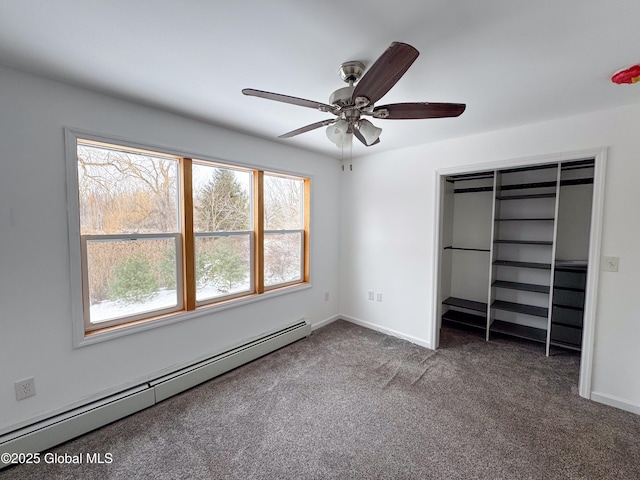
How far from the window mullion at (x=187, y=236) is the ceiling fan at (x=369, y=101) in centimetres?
133

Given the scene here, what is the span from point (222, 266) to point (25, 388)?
61.4 inches

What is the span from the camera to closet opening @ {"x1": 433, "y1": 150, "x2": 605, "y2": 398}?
303 centimetres

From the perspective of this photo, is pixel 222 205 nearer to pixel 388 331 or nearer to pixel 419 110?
pixel 419 110

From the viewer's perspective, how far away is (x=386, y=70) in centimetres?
116

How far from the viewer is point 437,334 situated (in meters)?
3.16

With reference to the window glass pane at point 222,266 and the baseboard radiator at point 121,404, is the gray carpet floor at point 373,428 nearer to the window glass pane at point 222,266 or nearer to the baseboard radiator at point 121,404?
the baseboard radiator at point 121,404

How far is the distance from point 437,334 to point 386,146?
2.33m

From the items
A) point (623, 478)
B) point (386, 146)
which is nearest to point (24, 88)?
point (386, 146)

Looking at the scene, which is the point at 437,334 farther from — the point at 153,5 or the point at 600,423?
the point at 153,5

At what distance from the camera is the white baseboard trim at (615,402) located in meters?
2.10

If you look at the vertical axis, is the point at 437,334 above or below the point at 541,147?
below

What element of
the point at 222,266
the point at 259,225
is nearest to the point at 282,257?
the point at 259,225

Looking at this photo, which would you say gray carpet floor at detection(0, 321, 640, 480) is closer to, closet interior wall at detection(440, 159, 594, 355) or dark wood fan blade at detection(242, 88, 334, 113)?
closet interior wall at detection(440, 159, 594, 355)

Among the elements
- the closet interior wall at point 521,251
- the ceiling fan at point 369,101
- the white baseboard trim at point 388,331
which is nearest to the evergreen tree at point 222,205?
the ceiling fan at point 369,101
